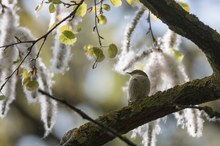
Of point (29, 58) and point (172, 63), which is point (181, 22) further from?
point (29, 58)

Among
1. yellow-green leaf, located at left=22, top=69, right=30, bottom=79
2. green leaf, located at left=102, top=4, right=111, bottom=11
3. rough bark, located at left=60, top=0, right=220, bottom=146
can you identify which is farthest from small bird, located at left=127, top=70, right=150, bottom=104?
yellow-green leaf, located at left=22, top=69, right=30, bottom=79

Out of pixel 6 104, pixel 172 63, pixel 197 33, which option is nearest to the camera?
pixel 197 33

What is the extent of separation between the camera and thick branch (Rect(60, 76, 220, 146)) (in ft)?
7.54

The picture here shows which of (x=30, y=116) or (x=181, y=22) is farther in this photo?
(x=30, y=116)

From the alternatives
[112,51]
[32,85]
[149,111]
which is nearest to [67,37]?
[112,51]

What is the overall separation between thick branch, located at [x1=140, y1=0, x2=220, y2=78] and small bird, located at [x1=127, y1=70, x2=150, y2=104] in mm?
492

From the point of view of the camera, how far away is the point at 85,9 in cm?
248

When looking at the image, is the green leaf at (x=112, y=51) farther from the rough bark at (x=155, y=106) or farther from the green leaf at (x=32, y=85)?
the green leaf at (x=32, y=85)

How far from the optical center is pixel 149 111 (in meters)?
2.33

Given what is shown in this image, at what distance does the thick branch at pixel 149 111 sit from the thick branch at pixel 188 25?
0.16m

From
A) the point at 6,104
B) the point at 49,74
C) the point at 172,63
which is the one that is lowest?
the point at 6,104

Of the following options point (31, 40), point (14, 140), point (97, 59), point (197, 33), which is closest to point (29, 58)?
point (31, 40)

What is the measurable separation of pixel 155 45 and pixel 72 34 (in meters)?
0.47

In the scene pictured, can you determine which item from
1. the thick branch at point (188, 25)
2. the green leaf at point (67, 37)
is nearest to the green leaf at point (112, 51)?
the green leaf at point (67, 37)
